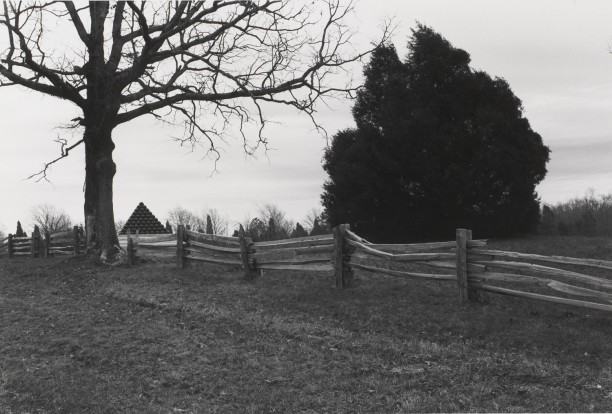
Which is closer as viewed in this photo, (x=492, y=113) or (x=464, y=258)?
(x=464, y=258)

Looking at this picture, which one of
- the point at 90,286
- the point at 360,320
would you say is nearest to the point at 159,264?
the point at 90,286

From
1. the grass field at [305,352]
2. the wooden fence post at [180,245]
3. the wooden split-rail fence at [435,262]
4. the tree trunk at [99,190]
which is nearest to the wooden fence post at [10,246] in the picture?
the tree trunk at [99,190]

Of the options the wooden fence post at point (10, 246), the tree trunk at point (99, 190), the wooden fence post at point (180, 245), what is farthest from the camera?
the wooden fence post at point (10, 246)

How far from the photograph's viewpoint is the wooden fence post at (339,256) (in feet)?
36.6

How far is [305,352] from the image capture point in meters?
7.41

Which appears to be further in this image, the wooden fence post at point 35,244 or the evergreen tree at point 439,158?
the wooden fence post at point 35,244

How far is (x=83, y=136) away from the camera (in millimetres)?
17438

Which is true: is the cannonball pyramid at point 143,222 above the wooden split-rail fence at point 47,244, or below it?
above

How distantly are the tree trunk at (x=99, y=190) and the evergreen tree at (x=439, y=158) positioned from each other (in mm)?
9031

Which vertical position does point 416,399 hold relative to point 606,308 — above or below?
below

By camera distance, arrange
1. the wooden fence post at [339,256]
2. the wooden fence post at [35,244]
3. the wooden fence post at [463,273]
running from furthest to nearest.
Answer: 1. the wooden fence post at [35,244]
2. the wooden fence post at [339,256]
3. the wooden fence post at [463,273]

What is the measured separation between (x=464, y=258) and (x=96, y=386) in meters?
5.98

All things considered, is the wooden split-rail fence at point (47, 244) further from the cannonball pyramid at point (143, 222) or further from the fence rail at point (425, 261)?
the fence rail at point (425, 261)

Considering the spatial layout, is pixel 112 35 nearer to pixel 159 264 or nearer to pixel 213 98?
pixel 213 98
